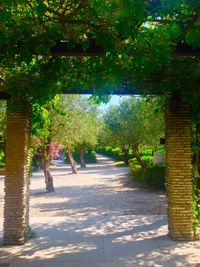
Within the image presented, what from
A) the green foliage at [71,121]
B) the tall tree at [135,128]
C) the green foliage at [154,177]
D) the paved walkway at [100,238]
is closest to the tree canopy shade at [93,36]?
the paved walkway at [100,238]

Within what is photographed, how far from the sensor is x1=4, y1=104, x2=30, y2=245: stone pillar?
8117 millimetres

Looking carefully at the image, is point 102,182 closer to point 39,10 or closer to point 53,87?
point 53,87

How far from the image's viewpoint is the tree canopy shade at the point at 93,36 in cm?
436

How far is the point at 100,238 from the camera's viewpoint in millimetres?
8531

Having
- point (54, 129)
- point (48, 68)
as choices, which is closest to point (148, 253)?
point (48, 68)

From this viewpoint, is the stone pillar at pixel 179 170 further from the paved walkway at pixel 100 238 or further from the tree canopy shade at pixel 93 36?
the tree canopy shade at pixel 93 36

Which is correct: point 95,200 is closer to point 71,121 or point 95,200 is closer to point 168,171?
point 71,121

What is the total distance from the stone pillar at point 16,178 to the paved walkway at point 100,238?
0.39 m

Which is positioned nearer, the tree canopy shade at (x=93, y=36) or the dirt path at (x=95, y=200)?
the tree canopy shade at (x=93, y=36)

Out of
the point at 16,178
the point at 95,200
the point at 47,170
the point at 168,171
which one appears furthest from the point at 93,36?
the point at 47,170

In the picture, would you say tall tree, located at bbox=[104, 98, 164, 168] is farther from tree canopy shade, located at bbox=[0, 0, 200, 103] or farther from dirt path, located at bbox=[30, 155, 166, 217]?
tree canopy shade, located at bbox=[0, 0, 200, 103]

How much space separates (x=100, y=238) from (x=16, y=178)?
2.32 meters

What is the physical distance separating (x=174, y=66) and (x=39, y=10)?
4143 millimetres

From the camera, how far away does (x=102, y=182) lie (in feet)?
74.0
